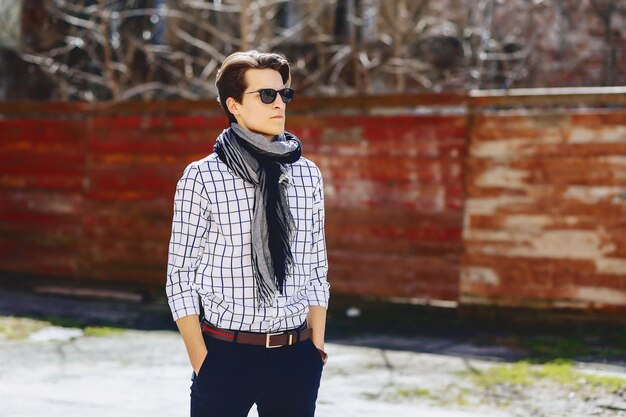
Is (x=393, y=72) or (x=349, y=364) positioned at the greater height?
(x=393, y=72)

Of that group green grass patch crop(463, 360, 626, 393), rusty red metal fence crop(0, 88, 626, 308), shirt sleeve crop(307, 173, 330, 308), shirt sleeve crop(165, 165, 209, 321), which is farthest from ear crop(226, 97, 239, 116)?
rusty red metal fence crop(0, 88, 626, 308)

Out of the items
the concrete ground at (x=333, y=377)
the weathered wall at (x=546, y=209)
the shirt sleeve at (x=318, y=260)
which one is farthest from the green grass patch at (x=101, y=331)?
the shirt sleeve at (x=318, y=260)

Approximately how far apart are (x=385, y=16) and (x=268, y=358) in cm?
1142

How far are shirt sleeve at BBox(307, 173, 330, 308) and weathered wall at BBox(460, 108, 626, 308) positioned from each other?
5270 mm

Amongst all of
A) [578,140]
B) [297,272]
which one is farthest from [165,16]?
[297,272]

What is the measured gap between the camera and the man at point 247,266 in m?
2.94

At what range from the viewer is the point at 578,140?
8.01 m

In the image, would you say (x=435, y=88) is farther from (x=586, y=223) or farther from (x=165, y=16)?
(x=586, y=223)

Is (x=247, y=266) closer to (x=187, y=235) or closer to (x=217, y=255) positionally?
(x=217, y=255)

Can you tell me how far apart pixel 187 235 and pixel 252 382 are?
51cm

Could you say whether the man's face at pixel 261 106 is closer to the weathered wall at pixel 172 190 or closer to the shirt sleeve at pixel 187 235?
the shirt sleeve at pixel 187 235

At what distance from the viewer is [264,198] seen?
9.93 ft

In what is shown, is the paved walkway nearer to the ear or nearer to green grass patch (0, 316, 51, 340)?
green grass patch (0, 316, 51, 340)

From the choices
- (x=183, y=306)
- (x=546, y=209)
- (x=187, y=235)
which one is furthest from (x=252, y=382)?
(x=546, y=209)
